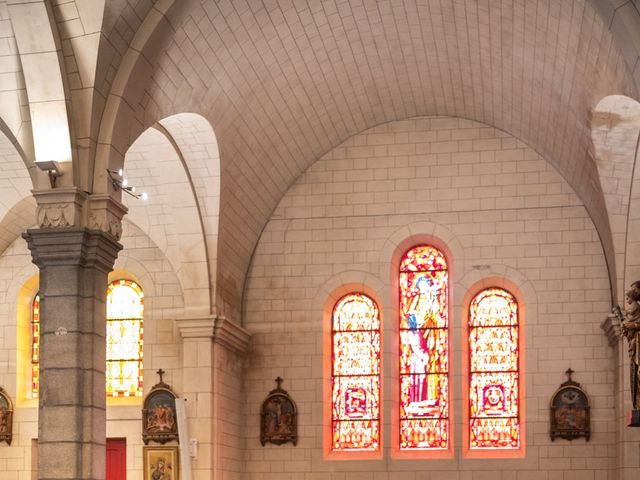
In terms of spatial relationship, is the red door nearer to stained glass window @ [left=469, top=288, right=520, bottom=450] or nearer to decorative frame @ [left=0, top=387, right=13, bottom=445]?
decorative frame @ [left=0, top=387, right=13, bottom=445]

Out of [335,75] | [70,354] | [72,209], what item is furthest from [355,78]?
[70,354]

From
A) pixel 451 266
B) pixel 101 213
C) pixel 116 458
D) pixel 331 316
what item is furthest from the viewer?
pixel 331 316

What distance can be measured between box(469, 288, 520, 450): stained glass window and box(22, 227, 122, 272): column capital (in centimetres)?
867

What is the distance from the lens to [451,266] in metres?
19.3

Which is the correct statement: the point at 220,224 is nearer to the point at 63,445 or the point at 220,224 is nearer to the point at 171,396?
the point at 171,396

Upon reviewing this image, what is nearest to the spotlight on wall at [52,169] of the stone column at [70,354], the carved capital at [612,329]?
the stone column at [70,354]

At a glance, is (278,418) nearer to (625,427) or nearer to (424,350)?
(424,350)

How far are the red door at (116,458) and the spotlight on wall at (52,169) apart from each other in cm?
760

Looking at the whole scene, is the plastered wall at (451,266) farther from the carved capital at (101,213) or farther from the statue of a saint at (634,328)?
the carved capital at (101,213)

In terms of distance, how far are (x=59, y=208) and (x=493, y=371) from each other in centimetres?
925

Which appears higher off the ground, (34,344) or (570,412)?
(34,344)

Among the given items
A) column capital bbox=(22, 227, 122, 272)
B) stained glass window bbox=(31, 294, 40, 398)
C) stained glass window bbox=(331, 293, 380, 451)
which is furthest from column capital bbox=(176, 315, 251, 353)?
column capital bbox=(22, 227, 122, 272)

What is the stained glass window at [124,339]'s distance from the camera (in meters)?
19.2

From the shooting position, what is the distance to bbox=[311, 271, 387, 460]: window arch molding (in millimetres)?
18953
